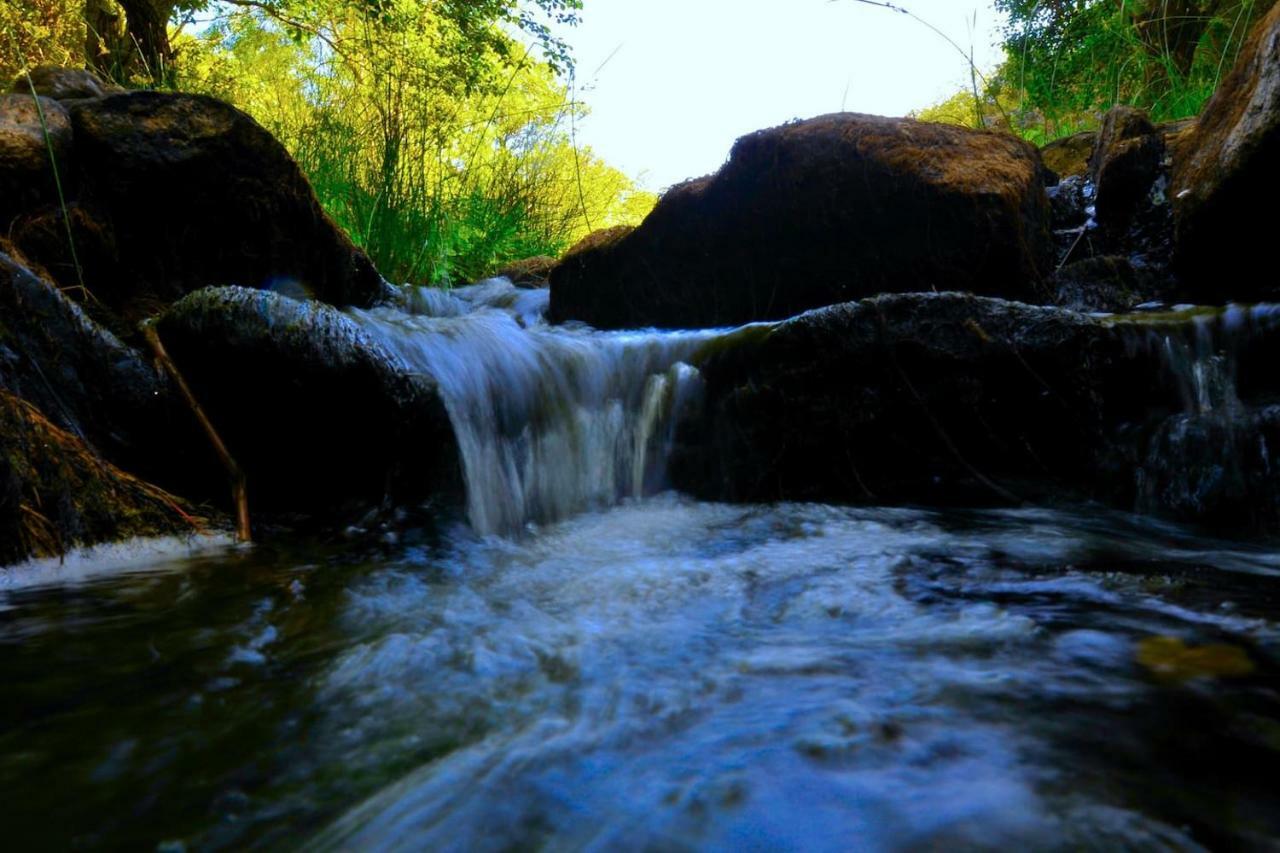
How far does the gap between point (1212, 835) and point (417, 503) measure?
271 cm

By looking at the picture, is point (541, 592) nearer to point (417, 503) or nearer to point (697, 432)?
point (417, 503)

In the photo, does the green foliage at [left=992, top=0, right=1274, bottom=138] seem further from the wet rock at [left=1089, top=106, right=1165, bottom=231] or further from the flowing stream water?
the flowing stream water

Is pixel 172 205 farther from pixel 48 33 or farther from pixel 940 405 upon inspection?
pixel 48 33

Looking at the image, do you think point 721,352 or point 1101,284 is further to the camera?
point 1101,284

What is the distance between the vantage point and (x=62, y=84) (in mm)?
3705

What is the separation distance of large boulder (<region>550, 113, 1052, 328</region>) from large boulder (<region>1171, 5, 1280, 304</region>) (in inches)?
31.0

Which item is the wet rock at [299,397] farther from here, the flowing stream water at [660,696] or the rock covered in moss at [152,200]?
the rock covered in moss at [152,200]

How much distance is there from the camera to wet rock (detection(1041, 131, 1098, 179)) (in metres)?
6.18

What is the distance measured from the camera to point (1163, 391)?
10.2 feet

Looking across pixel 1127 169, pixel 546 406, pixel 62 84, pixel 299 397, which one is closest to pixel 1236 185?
pixel 1127 169

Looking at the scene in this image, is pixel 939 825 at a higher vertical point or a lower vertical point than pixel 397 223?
lower

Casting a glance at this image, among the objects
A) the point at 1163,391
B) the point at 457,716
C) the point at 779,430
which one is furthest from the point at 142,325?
the point at 1163,391

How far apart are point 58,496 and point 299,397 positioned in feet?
2.67

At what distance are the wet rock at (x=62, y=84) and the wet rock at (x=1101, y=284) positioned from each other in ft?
18.0
